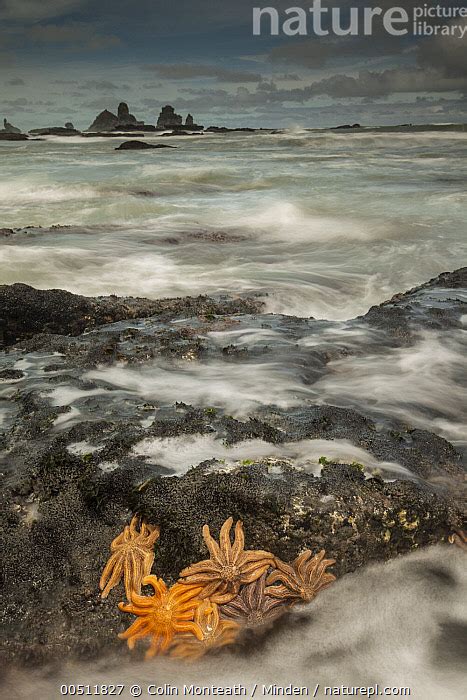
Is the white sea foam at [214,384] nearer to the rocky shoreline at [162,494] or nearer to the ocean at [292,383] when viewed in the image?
the ocean at [292,383]

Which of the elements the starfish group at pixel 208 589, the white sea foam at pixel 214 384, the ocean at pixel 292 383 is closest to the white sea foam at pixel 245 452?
the ocean at pixel 292 383

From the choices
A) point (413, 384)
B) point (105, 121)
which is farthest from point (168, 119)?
point (413, 384)

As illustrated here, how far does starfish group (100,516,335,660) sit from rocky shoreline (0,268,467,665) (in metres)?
0.07

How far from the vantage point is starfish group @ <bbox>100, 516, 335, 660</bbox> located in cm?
255

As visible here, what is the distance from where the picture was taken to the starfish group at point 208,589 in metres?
2.55

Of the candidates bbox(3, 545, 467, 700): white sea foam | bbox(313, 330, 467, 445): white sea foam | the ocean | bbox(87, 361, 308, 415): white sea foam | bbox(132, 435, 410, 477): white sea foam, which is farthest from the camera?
bbox(313, 330, 467, 445): white sea foam

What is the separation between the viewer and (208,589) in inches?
103

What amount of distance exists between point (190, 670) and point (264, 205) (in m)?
18.2

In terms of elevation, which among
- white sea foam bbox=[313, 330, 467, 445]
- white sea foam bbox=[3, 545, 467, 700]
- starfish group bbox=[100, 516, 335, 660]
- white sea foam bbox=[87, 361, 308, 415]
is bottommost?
white sea foam bbox=[3, 545, 467, 700]

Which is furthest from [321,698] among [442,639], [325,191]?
[325,191]

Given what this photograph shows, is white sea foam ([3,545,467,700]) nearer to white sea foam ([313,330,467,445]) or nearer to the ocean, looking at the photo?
the ocean

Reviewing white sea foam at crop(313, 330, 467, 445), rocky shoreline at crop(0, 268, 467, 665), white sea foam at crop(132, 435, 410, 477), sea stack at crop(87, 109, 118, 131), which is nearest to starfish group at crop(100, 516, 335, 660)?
rocky shoreline at crop(0, 268, 467, 665)

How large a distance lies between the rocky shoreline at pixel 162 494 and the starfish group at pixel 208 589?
0.07 metres

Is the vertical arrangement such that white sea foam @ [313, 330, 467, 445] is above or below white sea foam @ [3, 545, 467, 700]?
above
